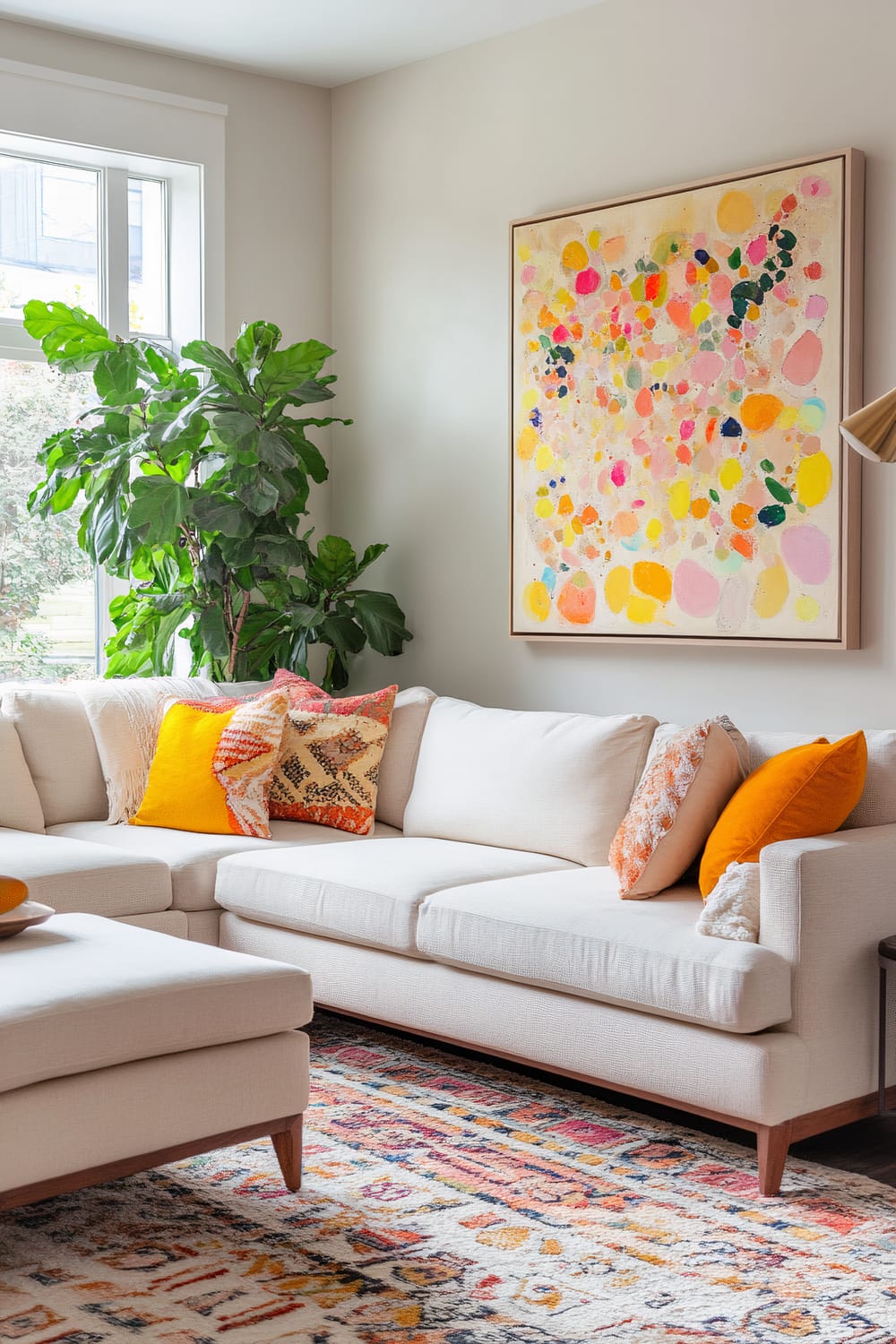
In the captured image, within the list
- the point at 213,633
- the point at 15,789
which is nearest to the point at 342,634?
the point at 213,633

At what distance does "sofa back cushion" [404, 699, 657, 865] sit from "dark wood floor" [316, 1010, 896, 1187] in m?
0.68

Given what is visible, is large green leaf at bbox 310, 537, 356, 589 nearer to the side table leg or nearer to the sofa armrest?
the sofa armrest

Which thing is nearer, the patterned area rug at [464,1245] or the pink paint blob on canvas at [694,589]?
the patterned area rug at [464,1245]

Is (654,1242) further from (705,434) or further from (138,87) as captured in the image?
(138,87)

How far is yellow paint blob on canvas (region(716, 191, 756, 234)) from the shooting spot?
3.96 m

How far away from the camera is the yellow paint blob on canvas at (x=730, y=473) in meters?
4.02

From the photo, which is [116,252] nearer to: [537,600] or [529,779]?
[537,600]

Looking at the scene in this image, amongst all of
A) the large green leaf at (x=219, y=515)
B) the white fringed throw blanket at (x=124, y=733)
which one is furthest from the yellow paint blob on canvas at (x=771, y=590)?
the white fringed throw blanket at (x=124, y=733)

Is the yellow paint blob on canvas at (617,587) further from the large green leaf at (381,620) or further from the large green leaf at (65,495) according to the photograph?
the large green leaf at (65,495)

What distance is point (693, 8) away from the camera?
4145mm

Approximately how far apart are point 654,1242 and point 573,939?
68 centimetres

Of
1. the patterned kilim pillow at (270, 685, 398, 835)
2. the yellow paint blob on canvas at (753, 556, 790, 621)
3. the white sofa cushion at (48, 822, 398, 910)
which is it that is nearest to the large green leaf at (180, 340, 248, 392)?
the patterned kilim pillow at (270, 685, 398, 835)

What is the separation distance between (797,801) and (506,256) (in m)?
2.43

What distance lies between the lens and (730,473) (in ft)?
13.2
